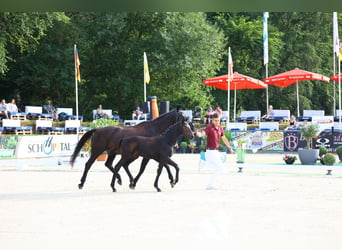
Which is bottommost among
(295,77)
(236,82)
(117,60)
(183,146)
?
(183,146)

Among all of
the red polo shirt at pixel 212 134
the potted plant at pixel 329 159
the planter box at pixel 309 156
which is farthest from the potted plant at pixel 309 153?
the red polo shirt at pixel 212 134

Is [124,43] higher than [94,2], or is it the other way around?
[124,43]

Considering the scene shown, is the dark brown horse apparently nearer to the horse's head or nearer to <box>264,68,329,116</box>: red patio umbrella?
the horse's head

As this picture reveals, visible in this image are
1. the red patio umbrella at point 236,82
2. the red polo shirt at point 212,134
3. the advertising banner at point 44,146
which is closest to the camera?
the red polo shirt at point 212,134

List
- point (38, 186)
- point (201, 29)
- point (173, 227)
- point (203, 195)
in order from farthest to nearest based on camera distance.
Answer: point (201, 29), point (38, 186), point (203, 195), point (173, 227)

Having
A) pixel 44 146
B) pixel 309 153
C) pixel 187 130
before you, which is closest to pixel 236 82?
pixel 44 146

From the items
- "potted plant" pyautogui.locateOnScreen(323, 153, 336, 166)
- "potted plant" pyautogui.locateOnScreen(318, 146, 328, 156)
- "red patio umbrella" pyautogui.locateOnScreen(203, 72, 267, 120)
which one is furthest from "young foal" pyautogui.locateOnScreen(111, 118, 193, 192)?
"red patio umbrella" pyautogui.locateOnScreen(203, 72, 267, 120)

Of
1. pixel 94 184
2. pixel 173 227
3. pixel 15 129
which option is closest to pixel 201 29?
pixel 15 129

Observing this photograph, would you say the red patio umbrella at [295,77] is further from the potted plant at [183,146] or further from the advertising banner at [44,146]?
the advertising banner at [44,146]

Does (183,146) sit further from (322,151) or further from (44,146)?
(322,151)

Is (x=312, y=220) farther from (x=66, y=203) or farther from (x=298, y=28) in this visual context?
(x=298, y=28)

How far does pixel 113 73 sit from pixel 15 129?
52.4 feet

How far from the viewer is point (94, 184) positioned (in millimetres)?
16172

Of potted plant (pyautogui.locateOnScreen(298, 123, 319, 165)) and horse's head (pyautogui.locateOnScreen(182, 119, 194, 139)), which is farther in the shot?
potted plant (pyautogui.locateOnScreen(298, 123, 319, 165))
